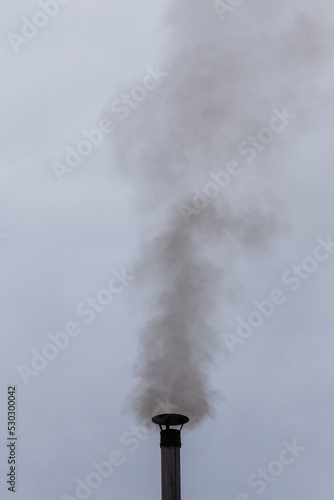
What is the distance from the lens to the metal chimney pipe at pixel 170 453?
1683cm

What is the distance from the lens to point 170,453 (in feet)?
56.2

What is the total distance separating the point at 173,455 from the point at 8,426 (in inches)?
203

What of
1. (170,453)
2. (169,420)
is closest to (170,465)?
(170,453)

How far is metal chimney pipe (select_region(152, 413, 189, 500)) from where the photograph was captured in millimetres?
16828

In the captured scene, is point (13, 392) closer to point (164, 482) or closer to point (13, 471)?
point (13, 471)

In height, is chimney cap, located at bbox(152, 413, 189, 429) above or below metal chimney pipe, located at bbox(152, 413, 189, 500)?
above

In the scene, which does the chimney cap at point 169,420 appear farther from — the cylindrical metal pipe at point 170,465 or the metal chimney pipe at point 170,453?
the cylindrical metal pipe at point 170,465

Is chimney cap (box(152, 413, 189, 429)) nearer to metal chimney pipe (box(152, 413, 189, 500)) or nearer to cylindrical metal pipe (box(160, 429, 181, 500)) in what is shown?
metal chimney pipe (box(152, 413, 189, 500))

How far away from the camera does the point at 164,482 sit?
1689cm

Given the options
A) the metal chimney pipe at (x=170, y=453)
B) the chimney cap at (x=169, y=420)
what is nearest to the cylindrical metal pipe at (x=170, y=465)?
the metal chimney pipe at (x=170, y=453)

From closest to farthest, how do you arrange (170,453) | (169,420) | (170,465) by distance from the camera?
(170,465)
(170,453)
(169,420)

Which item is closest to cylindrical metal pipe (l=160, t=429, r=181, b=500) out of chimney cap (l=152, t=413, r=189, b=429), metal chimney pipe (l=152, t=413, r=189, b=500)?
metal chimney pipe (l=152, t=413, r=189, b=500)

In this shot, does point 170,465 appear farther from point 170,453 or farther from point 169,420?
point 169,420

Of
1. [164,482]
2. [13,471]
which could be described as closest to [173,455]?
[164,482]
